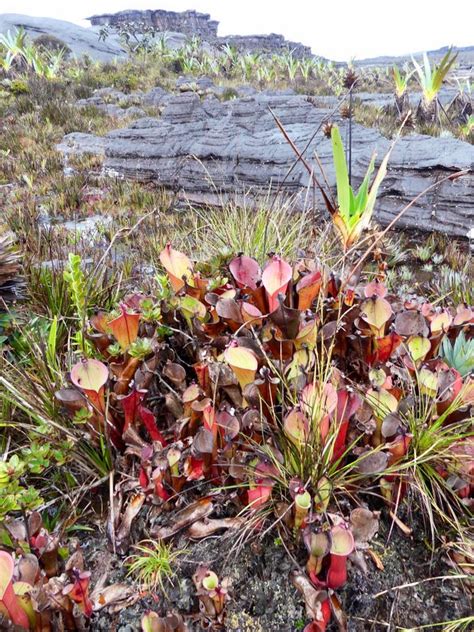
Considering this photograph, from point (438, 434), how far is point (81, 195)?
6.27 meters

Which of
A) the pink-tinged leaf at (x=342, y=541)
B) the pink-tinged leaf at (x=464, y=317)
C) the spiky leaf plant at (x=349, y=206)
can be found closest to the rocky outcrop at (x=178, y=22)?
the spiky leaf plant at (x=349, y=206)

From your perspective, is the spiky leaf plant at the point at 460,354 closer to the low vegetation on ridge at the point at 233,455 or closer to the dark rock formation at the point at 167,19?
the low vegetation on ridge at the point at 233,455

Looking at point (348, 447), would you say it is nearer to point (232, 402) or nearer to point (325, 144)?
point (232, 402)

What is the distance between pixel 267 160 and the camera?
5.81 meters

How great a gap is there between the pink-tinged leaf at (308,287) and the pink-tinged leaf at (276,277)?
0.12m

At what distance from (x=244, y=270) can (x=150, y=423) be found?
684 mm

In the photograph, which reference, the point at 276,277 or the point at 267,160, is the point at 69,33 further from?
the point at 276,277

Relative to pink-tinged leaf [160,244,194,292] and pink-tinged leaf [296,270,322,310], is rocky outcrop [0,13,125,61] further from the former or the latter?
pink-tinged leaf [296,270,322,310]

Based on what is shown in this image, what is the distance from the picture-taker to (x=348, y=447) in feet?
4.74

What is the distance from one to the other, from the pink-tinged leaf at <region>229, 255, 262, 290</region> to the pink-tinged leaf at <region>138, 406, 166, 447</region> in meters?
0.61

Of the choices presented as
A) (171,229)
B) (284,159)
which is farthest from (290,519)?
(284,159)

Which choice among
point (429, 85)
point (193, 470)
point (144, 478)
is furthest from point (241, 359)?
point (429, 85)

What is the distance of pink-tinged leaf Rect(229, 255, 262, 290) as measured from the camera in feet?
5.98

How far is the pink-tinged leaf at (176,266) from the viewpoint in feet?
6.41
